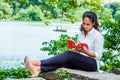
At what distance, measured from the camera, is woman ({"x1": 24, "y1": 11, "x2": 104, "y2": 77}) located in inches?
246

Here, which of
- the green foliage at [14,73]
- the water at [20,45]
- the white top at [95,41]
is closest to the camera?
the white top at [95,41]

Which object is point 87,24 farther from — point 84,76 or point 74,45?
point 84,76

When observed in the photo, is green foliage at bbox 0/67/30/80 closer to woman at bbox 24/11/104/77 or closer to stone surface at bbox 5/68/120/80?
stone surface at bbox 5/68/120/80

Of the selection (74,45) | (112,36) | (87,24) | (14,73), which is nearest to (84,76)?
(74,45)

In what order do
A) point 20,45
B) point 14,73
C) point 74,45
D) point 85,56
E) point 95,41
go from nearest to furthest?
1. point 74,45
2. point 95,41
3. point 85,56
4. point 14,73
5. point 20,45

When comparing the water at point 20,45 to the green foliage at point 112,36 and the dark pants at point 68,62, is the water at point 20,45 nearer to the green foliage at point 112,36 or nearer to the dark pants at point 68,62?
the green foliage at point 112,36

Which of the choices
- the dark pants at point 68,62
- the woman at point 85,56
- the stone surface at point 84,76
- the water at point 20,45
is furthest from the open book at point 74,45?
the water at point 20,45

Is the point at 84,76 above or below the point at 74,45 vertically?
below

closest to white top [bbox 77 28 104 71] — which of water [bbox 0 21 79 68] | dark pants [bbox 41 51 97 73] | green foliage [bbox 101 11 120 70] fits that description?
dark pants [bbox 41 51 97 73]

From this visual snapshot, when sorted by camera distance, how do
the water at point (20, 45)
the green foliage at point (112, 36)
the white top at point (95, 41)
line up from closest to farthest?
the white top at point (95, 41)
the green foliage at point (112, 36)
the water at point (20, 45)

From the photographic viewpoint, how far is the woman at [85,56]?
6.24 meters

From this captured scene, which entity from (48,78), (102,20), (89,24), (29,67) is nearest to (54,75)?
(48,78)

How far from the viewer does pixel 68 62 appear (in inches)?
252

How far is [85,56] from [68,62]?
0.95 ft
